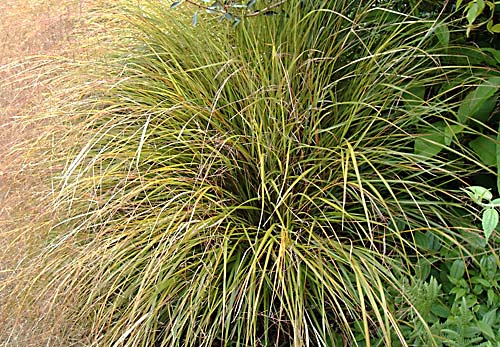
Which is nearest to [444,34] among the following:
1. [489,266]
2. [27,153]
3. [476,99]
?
[476,99]

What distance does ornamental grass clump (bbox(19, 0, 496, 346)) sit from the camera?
1316mm

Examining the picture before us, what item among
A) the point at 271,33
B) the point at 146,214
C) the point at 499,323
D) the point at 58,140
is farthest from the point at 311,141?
the point at 58,140

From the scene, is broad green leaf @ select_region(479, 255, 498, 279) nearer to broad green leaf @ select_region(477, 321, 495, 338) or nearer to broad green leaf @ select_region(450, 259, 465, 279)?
broad green leaf @ select_region(450, 259, 465, 279)

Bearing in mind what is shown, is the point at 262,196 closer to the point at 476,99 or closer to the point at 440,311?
the point at 440,311

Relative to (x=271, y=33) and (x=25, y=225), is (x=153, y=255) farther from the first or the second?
(x=271, y=33)

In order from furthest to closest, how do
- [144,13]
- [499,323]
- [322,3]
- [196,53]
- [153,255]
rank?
[144,13] < [196,53] < [322,3] < [153,255] < [499,323]

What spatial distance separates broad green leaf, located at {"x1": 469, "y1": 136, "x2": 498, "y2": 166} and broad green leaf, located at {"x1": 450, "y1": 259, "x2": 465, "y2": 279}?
27 centimetres

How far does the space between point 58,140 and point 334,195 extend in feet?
2.68

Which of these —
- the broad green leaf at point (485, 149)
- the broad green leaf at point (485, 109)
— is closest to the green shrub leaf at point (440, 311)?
the broad green leaf at point (485, 149)

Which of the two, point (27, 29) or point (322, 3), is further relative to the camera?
point (27, 29)

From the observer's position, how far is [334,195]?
152 cm

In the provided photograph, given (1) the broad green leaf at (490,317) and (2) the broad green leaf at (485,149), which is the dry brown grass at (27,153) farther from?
(2) the broad green leaf at (485,149)

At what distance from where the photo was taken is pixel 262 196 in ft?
4.47

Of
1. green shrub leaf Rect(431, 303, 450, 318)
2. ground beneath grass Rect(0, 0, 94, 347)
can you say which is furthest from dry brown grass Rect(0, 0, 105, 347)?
green shrub leaf Rect(431, 303, 450, 318)
